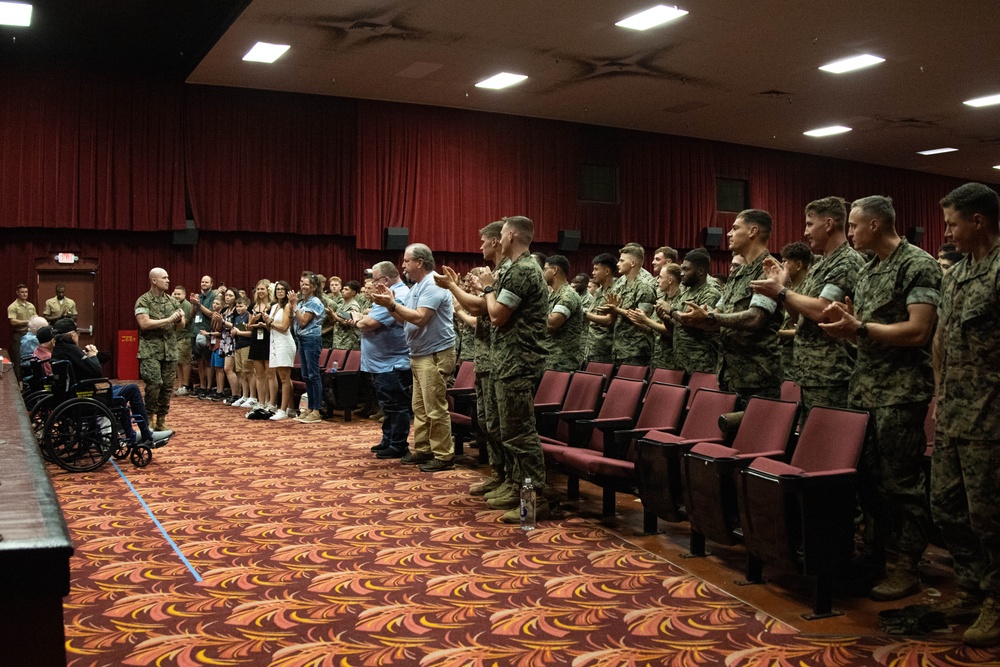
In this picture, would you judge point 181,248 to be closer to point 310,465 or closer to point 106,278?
point 106,278

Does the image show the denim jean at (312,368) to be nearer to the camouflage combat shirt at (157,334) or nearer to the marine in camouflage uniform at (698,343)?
the camouflage combat shirt at (157,334)

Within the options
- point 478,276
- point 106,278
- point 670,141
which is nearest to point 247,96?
point 106,278

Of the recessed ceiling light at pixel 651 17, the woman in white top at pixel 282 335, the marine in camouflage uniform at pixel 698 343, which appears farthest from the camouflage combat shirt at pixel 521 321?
the recessed ceiling light at pixel 651 17

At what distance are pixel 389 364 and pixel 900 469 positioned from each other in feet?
13.6

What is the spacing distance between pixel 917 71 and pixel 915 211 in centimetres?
877

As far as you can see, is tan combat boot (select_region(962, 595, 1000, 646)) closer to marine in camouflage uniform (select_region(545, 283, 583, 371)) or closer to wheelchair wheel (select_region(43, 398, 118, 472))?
marine in camouflage uniform (select_region(545, 283, 583, 371))

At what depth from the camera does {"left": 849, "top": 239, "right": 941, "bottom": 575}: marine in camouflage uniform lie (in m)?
3.27

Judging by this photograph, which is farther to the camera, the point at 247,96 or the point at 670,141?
the point at 670,141

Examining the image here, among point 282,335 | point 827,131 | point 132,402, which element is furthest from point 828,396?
point 827,131

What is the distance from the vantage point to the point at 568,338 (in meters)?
6.54

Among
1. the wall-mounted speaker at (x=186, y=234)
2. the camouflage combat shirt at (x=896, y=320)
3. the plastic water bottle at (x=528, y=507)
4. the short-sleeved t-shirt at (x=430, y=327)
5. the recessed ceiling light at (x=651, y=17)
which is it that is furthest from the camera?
the wall-mounted speaker at (x=186, y=234)

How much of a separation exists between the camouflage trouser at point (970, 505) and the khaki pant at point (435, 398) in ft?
12.0

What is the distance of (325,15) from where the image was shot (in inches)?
387

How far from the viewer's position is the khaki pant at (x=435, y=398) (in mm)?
6109
